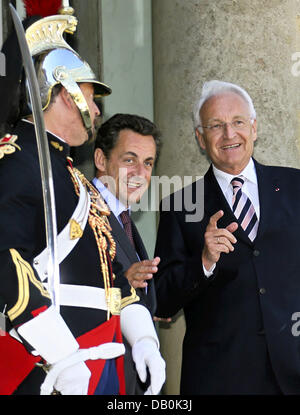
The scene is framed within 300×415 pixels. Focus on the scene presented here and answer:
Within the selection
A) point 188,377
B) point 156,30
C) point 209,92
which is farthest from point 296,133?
point 188,377

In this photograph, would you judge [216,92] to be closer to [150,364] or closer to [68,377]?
[150,364]

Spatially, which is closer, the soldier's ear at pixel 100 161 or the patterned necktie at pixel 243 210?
the patterned necktie at pixel 243 210

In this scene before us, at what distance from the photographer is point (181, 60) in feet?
14.3

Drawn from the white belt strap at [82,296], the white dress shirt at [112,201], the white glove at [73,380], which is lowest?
the white glove at [73,380]

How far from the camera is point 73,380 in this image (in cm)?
267

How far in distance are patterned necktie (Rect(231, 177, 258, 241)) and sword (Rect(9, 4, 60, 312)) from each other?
3.71ft

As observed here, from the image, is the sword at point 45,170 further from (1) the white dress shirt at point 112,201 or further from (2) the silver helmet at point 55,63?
(1) the white dress shirt at point 112,201

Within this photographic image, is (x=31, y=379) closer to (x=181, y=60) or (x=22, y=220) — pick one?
(x=22, y=220)

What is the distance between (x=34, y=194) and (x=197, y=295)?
106cm

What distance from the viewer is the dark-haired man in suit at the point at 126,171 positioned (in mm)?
3650

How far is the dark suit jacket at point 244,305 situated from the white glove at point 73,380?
3.08 ft

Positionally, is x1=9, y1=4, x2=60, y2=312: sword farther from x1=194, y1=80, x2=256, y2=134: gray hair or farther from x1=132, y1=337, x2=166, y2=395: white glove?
x1=194, y1=80, x2=256, y2=134: gray hair

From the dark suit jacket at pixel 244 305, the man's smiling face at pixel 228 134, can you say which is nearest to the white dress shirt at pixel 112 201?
the dark suit jacket at pixel 244 305
